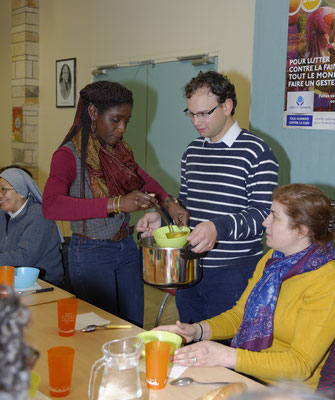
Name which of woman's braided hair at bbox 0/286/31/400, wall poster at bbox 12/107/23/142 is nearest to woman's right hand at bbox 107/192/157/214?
woman's braided hair at bbox 0/286/31/400

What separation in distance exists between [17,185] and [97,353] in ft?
4.75

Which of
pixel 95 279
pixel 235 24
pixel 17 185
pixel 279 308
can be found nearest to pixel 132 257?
pixel 95 279

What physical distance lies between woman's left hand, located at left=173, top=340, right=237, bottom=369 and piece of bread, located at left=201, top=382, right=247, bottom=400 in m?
0.18

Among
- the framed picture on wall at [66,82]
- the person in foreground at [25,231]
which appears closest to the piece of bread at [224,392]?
the person in foreground at [25,231]

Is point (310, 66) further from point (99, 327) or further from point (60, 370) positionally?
point (60, 370)

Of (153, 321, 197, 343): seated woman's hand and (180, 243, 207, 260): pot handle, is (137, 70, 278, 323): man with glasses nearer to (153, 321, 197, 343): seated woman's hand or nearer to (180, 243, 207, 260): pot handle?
(180, 243, 207, 260): pot handle

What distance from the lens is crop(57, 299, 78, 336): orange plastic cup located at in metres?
1.48

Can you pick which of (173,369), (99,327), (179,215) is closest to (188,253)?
(179,215)

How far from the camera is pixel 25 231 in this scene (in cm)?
248

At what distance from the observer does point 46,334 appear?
150 centimetres

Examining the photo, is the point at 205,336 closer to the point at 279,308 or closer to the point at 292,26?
the point at 279,308

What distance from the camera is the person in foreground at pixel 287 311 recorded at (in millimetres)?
1356

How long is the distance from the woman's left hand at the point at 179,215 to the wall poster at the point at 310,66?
1082 mm

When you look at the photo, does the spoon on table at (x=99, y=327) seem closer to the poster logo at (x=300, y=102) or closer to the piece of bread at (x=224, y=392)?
the piece of bread at (x=224, y=392)
